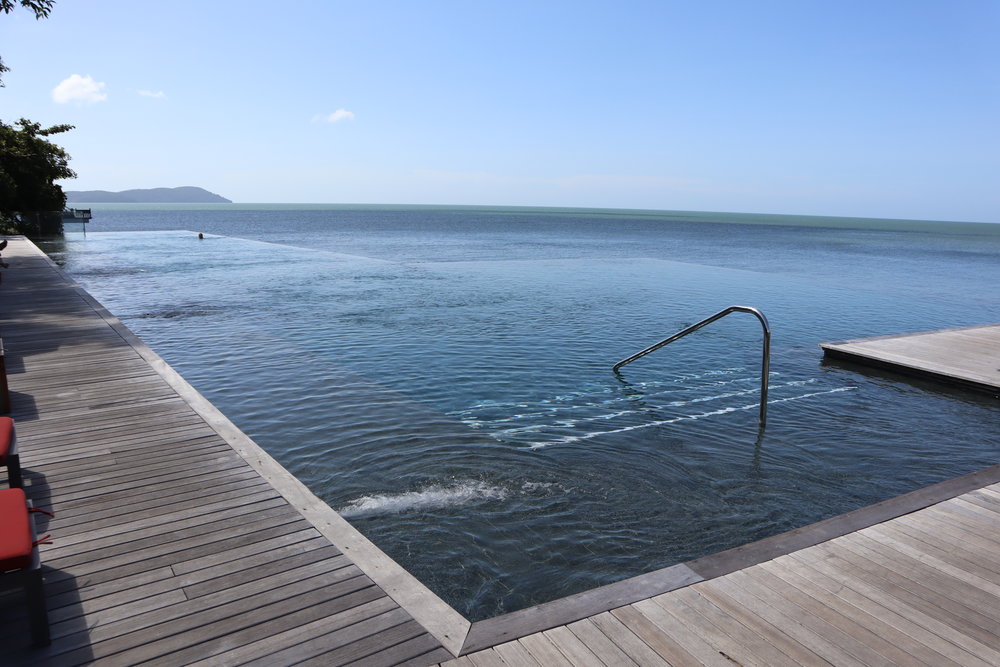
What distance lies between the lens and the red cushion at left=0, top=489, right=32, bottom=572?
3189 millimetres

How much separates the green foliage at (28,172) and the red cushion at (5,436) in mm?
34513

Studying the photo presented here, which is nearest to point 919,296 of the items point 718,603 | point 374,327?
point 374,327

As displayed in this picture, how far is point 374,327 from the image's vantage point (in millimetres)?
16672

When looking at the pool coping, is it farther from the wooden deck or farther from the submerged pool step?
the wooden deck

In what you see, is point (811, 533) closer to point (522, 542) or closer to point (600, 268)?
point (522, 542)

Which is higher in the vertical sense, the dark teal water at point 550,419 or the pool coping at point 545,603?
the pool coping at point 545,603

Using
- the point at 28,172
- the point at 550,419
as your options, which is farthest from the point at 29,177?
the point at 550,419

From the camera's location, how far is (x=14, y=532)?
11.1 ft

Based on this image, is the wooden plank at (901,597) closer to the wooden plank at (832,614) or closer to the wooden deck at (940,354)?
the wooden plank at (832,614)

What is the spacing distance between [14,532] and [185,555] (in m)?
1.10

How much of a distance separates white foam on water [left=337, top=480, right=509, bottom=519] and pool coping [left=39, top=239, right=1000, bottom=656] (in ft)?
4.08

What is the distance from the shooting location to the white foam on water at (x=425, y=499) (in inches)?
266

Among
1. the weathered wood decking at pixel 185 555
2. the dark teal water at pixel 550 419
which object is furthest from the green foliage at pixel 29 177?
the weathered wood decking at pixel 185 555

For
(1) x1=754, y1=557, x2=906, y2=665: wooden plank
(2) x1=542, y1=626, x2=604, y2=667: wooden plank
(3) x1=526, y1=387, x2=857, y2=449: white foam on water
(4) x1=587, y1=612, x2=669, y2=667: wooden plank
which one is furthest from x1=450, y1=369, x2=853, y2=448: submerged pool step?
(2) x1=542, y1=626, x2=604, y2=667: wooden plank
